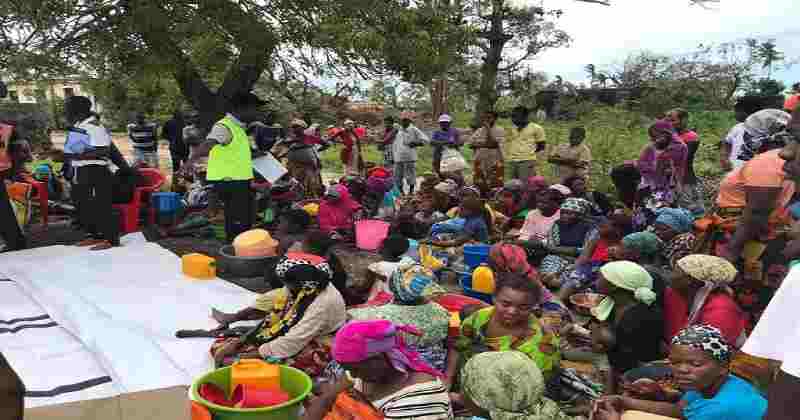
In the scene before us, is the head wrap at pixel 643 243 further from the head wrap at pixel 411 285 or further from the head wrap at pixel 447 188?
the head wrap at pixel 447 188

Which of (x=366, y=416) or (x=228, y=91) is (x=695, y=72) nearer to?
(x=228, y=91)

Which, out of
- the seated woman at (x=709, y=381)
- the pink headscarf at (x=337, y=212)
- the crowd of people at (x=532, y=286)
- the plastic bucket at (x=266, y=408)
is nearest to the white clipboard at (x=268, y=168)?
the crowd of people at (x=532, y=286)

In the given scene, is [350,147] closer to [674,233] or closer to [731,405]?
[674,233]

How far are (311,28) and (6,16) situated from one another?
2847 mm

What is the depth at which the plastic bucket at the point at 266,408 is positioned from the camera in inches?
90.3

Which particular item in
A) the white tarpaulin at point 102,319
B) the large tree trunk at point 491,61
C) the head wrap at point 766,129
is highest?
the large tree trunk at point 491,61

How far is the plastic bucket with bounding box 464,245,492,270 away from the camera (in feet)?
16.2

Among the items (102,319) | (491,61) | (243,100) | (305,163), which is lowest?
(102,319)

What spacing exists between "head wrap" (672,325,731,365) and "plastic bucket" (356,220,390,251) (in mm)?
3788

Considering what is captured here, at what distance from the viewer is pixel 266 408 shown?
2297mm

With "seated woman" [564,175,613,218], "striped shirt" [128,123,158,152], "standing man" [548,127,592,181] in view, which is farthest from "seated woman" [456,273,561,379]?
"striped shirt" [128,123,158,152]

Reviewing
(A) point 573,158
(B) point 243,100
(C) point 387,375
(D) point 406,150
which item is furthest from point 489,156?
(C) point 387,375

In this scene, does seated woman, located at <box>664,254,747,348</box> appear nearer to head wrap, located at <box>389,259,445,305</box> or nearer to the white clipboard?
head wrap, located at <box>389,259,445,305</box>

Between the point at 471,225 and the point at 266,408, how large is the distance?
348 centimetres
